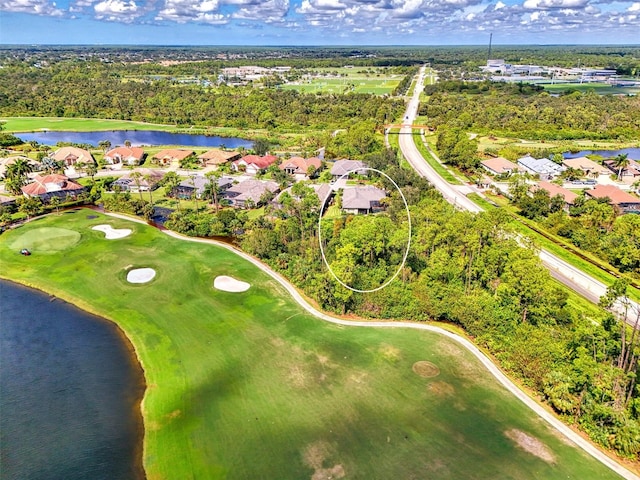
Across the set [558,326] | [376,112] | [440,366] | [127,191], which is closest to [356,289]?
[440,366]

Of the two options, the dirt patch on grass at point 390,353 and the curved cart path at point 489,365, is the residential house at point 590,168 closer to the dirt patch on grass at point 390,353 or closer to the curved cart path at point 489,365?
the curved cart path at point 489,365

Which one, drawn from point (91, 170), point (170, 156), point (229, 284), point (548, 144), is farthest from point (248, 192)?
point (548, 144)

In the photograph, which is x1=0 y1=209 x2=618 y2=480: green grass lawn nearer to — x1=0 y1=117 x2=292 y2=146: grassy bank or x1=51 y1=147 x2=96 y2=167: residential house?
x1=51 y1=147 x2=96 y2=167: residential house

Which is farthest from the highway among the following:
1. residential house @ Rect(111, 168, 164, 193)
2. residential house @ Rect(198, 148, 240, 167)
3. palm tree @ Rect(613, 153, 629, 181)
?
residential house @ Rect(111, 168, 164, 193)

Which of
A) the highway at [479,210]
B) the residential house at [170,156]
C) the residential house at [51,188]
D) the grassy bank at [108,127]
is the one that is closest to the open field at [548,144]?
→ the highway at [479,210]

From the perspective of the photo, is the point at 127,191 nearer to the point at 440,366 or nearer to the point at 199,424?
the point at 199,424

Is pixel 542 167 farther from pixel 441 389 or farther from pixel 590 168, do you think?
pixel 441 389
